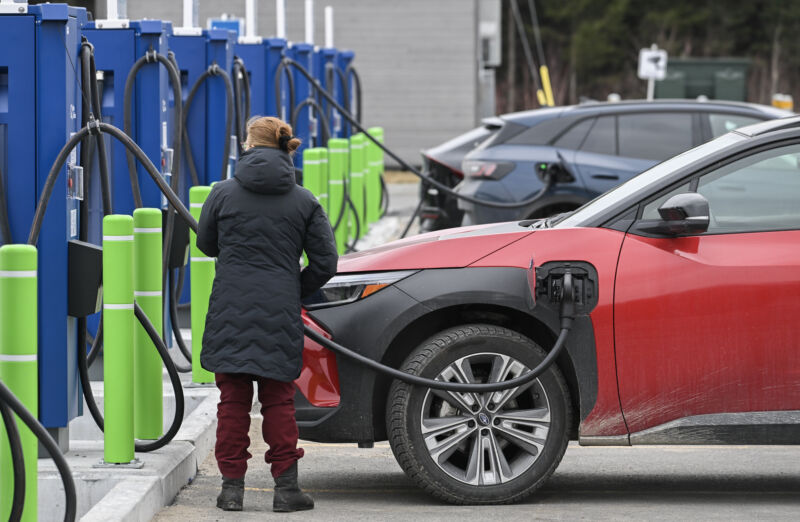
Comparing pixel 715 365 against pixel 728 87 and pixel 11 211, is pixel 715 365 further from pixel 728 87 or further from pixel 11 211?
pixel 728 87

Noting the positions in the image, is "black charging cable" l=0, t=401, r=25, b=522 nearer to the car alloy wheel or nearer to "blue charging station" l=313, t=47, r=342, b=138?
the car alloy wheel

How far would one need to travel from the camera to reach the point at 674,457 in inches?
299

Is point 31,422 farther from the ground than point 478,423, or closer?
farther from the ground

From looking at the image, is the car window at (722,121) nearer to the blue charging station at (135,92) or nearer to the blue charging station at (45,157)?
the blue charging station at (135,92)

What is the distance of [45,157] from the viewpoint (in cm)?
660

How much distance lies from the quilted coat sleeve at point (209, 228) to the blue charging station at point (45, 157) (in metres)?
0.79

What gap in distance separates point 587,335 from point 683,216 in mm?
639

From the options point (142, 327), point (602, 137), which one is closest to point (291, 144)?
point (142, 327)

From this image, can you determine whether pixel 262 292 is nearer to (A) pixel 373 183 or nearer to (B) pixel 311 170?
(B) pixel 311 170

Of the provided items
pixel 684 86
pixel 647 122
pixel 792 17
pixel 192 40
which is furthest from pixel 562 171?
pixel 792 17

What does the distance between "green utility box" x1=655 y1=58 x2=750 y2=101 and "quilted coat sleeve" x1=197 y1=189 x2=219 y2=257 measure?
3357 centimetres

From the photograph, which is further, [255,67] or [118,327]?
[255,67]

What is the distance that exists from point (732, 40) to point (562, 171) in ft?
169

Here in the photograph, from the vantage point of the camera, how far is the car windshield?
6480 millimetres
